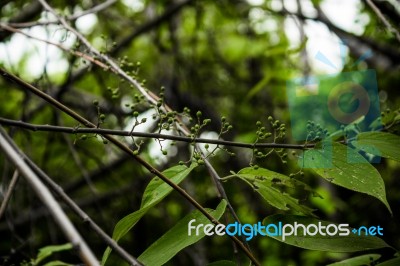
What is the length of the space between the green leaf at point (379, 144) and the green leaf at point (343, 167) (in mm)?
38

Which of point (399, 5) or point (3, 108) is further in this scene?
point (3, 108)

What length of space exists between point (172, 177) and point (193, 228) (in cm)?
11

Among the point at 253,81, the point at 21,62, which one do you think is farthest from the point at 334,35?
the point at 21,62

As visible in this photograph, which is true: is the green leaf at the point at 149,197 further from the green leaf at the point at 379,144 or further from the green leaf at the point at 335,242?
the green leaf at the point at 379,144

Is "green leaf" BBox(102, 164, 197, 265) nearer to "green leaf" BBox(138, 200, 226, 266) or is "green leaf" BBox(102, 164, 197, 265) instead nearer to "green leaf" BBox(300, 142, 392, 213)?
"green leaf" BBox(138, 200, 226, 266)

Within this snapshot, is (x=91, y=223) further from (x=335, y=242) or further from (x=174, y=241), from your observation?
(x=335, y=242)

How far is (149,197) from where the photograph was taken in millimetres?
771

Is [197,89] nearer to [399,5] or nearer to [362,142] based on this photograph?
[399,5]

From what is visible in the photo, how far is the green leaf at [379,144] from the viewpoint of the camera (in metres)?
0.79

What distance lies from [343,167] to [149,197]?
1.21 ft

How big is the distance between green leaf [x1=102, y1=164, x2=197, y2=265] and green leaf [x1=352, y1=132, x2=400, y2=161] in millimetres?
335

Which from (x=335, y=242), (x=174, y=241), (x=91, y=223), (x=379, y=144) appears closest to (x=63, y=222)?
(x=91, y=223)

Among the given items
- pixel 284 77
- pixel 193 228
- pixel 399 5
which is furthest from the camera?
pixel 284 77

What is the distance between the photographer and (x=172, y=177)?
0.79 meters
